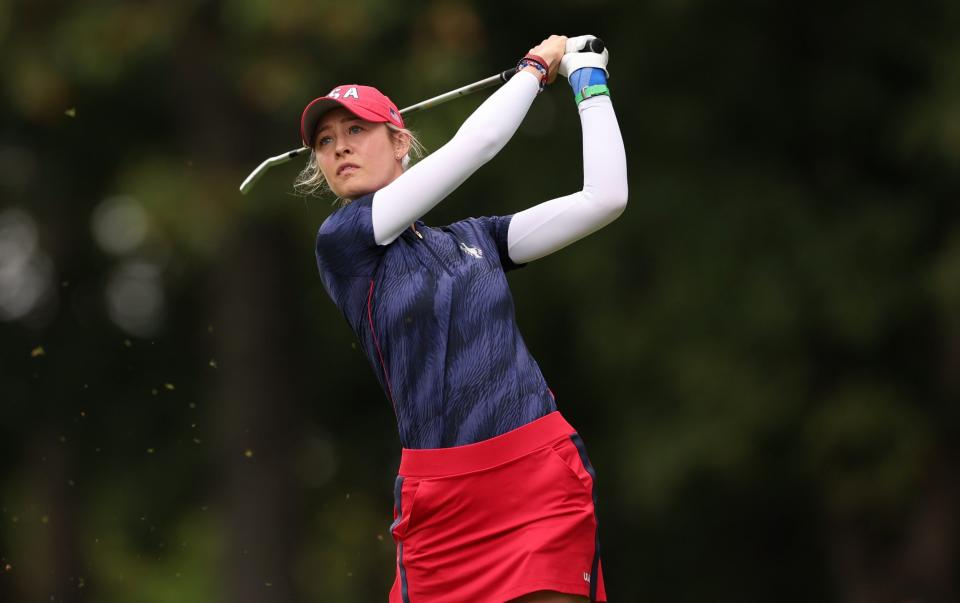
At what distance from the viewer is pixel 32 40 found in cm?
1270

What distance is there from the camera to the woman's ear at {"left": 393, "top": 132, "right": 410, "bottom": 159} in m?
4.64

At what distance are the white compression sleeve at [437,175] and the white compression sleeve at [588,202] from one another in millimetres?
241

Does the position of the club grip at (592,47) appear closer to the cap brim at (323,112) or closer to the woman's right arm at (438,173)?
the woman's right arm at (438,173)

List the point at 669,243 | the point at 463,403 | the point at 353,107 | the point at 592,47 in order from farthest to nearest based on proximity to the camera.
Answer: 1. the point at 669,243
2. the point at 592,47
3. the point at 353,107
4. the point at 463,403

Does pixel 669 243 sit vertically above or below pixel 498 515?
above

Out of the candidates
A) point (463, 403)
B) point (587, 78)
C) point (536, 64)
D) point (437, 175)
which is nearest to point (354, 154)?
point (437, 175)

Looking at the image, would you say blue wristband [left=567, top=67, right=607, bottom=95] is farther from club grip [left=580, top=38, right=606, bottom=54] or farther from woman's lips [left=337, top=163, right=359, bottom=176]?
woman's lips [left=337, top=163, right=359, bottom=176]

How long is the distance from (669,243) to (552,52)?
9.08 meters

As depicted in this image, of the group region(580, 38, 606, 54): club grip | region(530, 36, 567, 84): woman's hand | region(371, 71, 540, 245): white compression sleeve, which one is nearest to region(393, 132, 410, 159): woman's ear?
region(371, 71, 540, 245): white compression sleeve

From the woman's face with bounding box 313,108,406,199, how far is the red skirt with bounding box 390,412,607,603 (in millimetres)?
742

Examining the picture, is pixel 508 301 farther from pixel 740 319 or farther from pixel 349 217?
pixel 740 319

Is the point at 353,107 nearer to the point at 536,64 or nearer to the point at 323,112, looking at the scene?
the point at 323,112

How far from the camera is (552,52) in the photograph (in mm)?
4594

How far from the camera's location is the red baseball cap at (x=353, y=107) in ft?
14.8
